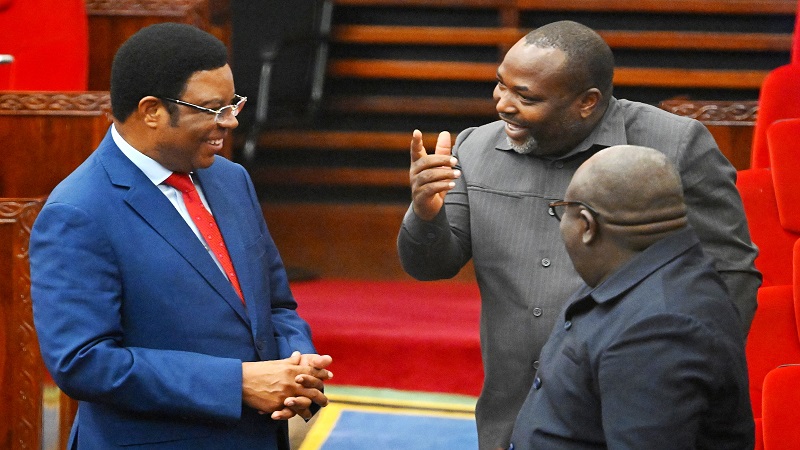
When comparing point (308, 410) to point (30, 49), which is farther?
point (30, 49)

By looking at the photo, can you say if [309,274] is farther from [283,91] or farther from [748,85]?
[748,85]

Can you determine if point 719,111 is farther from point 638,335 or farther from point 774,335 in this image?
point 638,335

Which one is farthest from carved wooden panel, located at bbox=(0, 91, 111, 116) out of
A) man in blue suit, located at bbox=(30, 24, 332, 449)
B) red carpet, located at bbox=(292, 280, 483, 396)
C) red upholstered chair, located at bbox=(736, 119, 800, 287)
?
red upholstered chair, located at bbox=(736, 119, 800, 287)

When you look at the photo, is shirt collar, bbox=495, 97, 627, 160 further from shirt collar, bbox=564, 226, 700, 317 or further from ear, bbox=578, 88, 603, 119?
shirt collar, bbox=564, 226, 700, 317

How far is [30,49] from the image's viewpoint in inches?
117

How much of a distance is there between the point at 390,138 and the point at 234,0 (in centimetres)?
87

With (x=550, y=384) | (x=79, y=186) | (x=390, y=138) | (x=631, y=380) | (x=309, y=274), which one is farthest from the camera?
(x=390, y=138)

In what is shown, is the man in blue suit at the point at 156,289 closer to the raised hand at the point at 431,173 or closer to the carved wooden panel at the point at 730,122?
the raised hand at the point at 431,173

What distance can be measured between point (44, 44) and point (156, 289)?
6.10 ft

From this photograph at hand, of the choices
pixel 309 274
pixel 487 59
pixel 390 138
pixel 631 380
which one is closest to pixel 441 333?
pixel 309 274

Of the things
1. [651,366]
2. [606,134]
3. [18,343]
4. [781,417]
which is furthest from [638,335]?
[18,343]

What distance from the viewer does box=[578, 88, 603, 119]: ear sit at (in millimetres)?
1550

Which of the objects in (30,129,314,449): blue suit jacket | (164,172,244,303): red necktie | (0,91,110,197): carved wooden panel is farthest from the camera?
(0,91,110,197): carved wooden panel

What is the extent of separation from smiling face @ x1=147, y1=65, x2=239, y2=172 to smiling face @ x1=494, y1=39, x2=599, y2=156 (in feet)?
1.33
